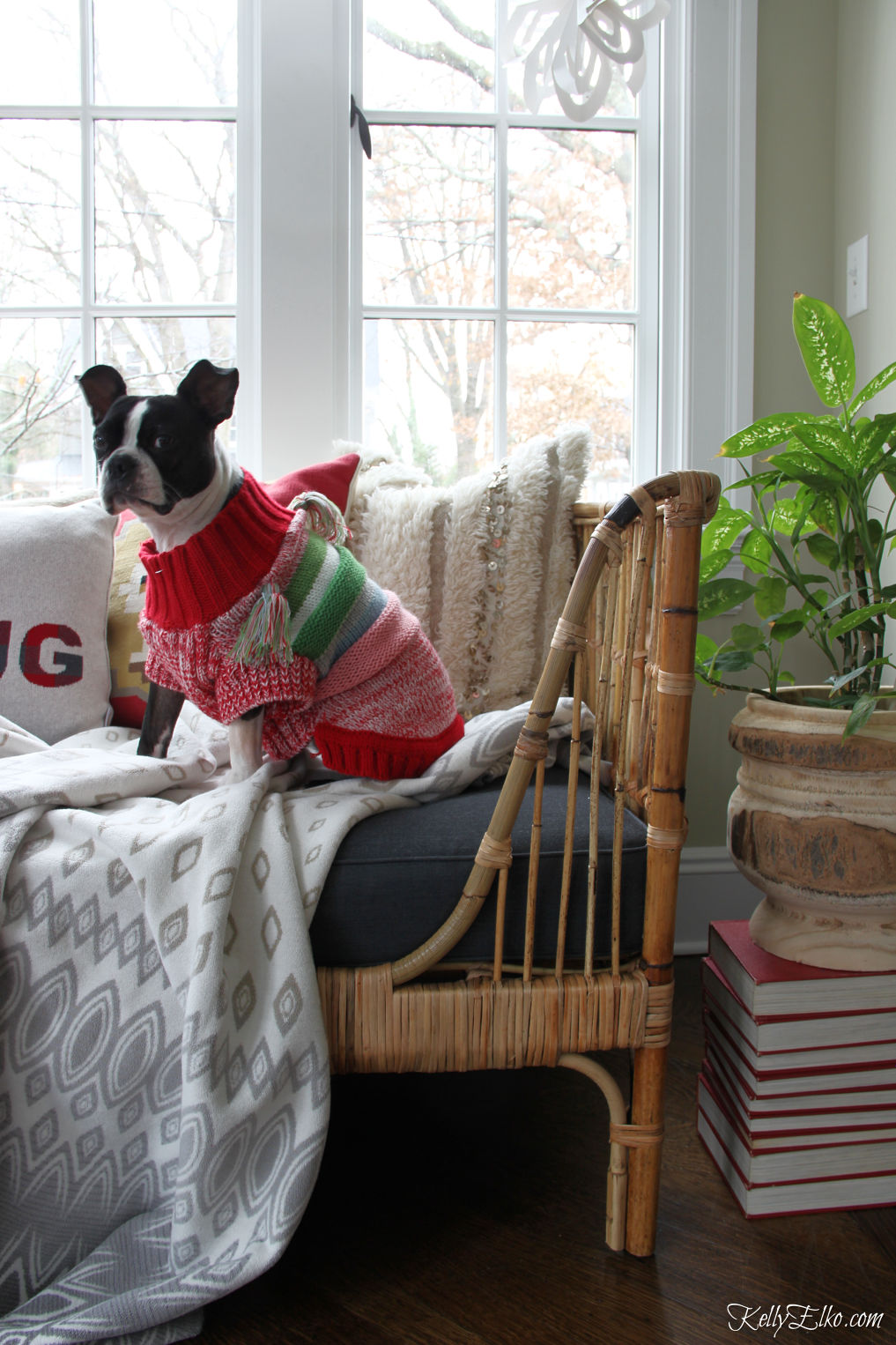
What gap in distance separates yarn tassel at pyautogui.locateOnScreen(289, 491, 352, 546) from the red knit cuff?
256 millimetres

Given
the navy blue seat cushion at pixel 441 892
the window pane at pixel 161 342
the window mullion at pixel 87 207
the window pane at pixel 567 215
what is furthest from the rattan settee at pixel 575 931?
the window mullion at pixel 87 207

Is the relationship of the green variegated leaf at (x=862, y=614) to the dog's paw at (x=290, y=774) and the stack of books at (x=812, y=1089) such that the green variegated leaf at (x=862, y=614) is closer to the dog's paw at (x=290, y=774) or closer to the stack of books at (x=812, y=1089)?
the stack of books at (x=812, y=1089)

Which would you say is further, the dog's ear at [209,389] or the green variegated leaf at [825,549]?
the green variegated leaf at [825,549]

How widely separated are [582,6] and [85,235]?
1081 millimetres

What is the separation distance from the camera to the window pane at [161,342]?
1.84 metres

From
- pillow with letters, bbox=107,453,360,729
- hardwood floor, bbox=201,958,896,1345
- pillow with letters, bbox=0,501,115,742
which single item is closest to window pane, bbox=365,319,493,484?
pillow with letters, bbox=107,453,360,729

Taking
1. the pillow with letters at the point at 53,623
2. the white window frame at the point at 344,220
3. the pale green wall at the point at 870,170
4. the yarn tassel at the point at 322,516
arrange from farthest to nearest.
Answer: the white window frame at the point at 344,220, the pale green wall at the point at 870,170, the pillow with letters at the point at 53,623, the yarn tassel at the point at 322,516

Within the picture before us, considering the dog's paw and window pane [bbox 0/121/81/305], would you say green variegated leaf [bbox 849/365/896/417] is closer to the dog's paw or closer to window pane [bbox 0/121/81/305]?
the dog's paw

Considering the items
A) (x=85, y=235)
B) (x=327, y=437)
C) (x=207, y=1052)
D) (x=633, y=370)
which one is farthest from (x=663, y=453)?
(x=207, y=1052)

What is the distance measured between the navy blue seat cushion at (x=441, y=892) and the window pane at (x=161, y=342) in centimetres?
119

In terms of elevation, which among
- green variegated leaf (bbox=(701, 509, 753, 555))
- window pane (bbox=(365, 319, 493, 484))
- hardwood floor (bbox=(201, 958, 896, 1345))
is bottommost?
hardwood floor (bbox=(201, 958, 896, 1345))

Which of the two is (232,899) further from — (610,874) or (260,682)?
(610,874)

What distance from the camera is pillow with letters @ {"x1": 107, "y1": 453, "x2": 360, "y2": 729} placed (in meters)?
1.46

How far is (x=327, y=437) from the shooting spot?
1755 mm
